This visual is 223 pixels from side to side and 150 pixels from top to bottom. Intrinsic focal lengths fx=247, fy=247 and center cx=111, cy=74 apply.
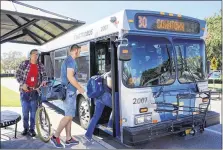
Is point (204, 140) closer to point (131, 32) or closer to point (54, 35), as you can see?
point (131, 32)

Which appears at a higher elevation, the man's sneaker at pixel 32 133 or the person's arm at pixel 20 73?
the person's arm at pixel 20 73

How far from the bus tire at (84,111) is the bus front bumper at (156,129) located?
1809mm

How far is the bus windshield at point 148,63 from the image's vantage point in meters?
4.70

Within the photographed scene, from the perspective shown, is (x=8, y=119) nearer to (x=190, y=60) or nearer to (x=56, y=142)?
(x=56, y=142)

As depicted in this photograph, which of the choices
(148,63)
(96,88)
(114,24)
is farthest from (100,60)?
(148,63)

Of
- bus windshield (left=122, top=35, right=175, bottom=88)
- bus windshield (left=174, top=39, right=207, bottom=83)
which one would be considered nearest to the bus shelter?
bus windshield (left=122, top=35, right=175, bottom=88)

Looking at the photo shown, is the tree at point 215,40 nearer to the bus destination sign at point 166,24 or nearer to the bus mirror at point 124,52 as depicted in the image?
the bus destination sign at point 166,24

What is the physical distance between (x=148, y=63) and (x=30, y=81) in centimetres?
274

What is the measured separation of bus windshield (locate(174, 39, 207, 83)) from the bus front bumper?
0.85 m

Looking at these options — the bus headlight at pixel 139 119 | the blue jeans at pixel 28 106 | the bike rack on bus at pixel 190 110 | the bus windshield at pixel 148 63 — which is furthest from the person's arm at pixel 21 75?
the bike rack on bus at pixel 190 110

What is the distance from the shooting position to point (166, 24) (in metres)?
5.08

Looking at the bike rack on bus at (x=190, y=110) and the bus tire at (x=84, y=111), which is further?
the bus tire at (x=84, y=111)

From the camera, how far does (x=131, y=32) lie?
4.68 metres

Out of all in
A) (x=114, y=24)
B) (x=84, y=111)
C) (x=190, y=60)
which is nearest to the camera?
(x=114, y=24)
